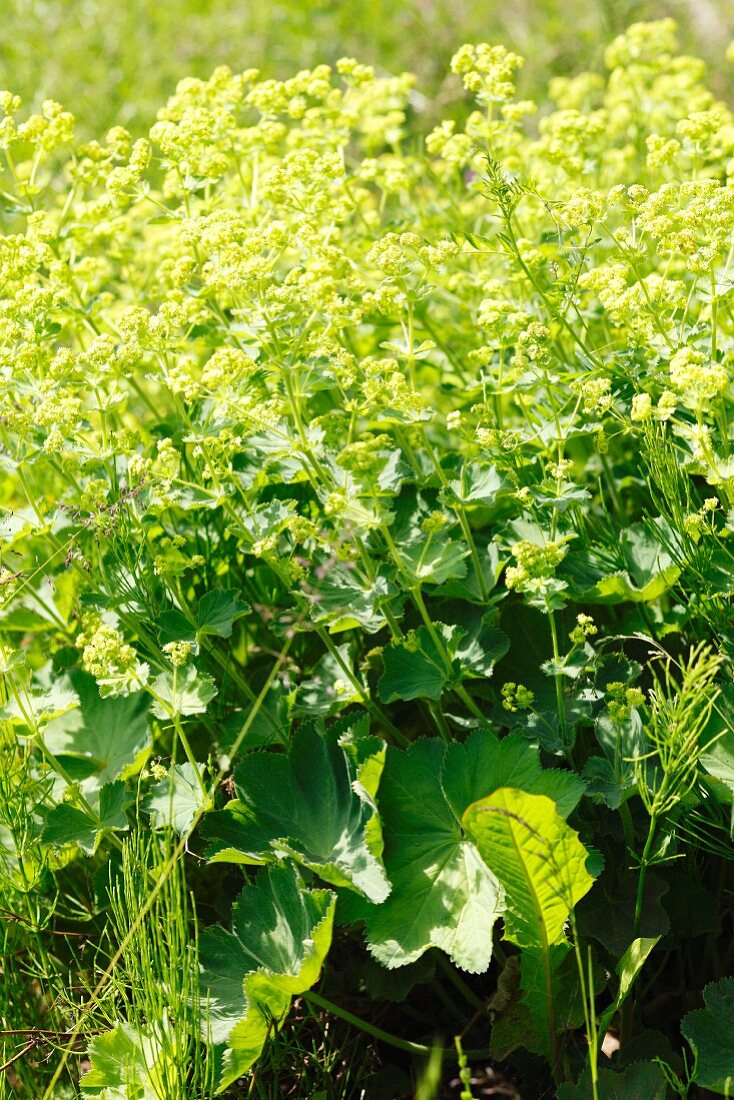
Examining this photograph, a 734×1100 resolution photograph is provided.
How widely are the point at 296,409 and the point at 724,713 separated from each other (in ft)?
2.95

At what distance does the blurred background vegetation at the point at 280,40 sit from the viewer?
223 inches

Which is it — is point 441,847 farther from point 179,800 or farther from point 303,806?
point 179,800

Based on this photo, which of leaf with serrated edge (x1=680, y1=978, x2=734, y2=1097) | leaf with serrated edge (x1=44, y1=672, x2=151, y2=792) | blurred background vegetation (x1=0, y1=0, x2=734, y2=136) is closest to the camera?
leaf with serrated edge (x1=680, y1=978, x2=734, y2=1097)

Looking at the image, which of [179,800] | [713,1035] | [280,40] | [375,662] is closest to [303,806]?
[179,800]

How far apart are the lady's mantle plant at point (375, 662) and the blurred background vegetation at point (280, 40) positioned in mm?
3361

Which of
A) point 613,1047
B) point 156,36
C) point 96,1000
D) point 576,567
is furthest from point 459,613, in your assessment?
point 156,36

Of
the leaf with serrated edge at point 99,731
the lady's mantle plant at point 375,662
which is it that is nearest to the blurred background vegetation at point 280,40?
the lady's mantle plant at point 375,662

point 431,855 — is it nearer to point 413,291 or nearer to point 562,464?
point 562,464

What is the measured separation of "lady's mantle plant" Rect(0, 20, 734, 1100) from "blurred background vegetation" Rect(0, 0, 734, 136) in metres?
3.36

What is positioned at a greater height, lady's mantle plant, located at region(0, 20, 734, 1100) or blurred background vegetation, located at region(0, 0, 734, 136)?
blurred background vegetation, located at region(0, 0, 734, 136)

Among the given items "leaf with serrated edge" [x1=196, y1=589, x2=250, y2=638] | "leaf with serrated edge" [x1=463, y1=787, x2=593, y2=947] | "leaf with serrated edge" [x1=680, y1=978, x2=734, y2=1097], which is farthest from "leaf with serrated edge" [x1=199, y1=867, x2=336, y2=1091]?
"leaf with serrated edge" [x1=680, y1=978, x2=734, y2=1097]

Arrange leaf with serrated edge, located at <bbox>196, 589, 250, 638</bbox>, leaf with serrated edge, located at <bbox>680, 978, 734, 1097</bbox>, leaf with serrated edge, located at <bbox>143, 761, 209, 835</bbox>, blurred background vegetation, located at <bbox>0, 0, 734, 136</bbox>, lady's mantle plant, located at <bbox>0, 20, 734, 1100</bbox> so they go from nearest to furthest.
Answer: leaf with serrated edge, located at <bbox>680, 978, 734, 1097</bbox> < lady's mantle plant, located at <bbox>0, 20, 734, 1100</bbox> < leaf with serrated edge, located at <bbox>143, 761, 209, 835</bbox> < leaf with serrated edge, located at <bbox>196, 589, 250, 638</bbox> < blurred background vegetation, located at <bbox>0, 0, 734, 136</bbox>

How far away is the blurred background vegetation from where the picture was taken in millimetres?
5668

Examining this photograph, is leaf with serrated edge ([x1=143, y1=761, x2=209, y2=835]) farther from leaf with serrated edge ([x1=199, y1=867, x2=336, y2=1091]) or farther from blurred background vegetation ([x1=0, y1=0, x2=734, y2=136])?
blurred background vegetation ([x1=0, y1=0, x2=734, y2=136])
